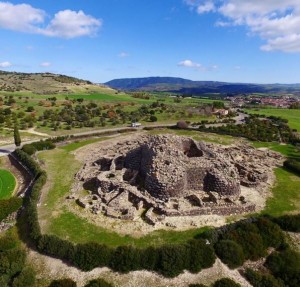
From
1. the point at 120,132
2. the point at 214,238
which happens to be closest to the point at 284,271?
the point at 214,238

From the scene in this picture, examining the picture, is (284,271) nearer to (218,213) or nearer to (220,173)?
(218,213)

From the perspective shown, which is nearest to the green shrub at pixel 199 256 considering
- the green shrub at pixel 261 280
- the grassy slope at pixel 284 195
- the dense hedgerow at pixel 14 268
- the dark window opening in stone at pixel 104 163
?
the green shrub at pixel 261 280

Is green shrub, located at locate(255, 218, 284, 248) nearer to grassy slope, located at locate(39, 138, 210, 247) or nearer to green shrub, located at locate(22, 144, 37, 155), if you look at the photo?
grassy slope, located at locate(39, 138, 210, 247)

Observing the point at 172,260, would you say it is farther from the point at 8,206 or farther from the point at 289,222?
the point at 8,206

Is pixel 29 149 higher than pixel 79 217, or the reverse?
pixel 29 149

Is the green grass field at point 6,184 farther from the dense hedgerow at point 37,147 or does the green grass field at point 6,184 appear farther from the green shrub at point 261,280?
the green shrub at point 261,280

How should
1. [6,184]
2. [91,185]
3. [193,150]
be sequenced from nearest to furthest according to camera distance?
[91,185] → [6,184] → [193,150]

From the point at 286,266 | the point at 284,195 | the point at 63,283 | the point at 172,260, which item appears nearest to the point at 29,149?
the point at 63,283
